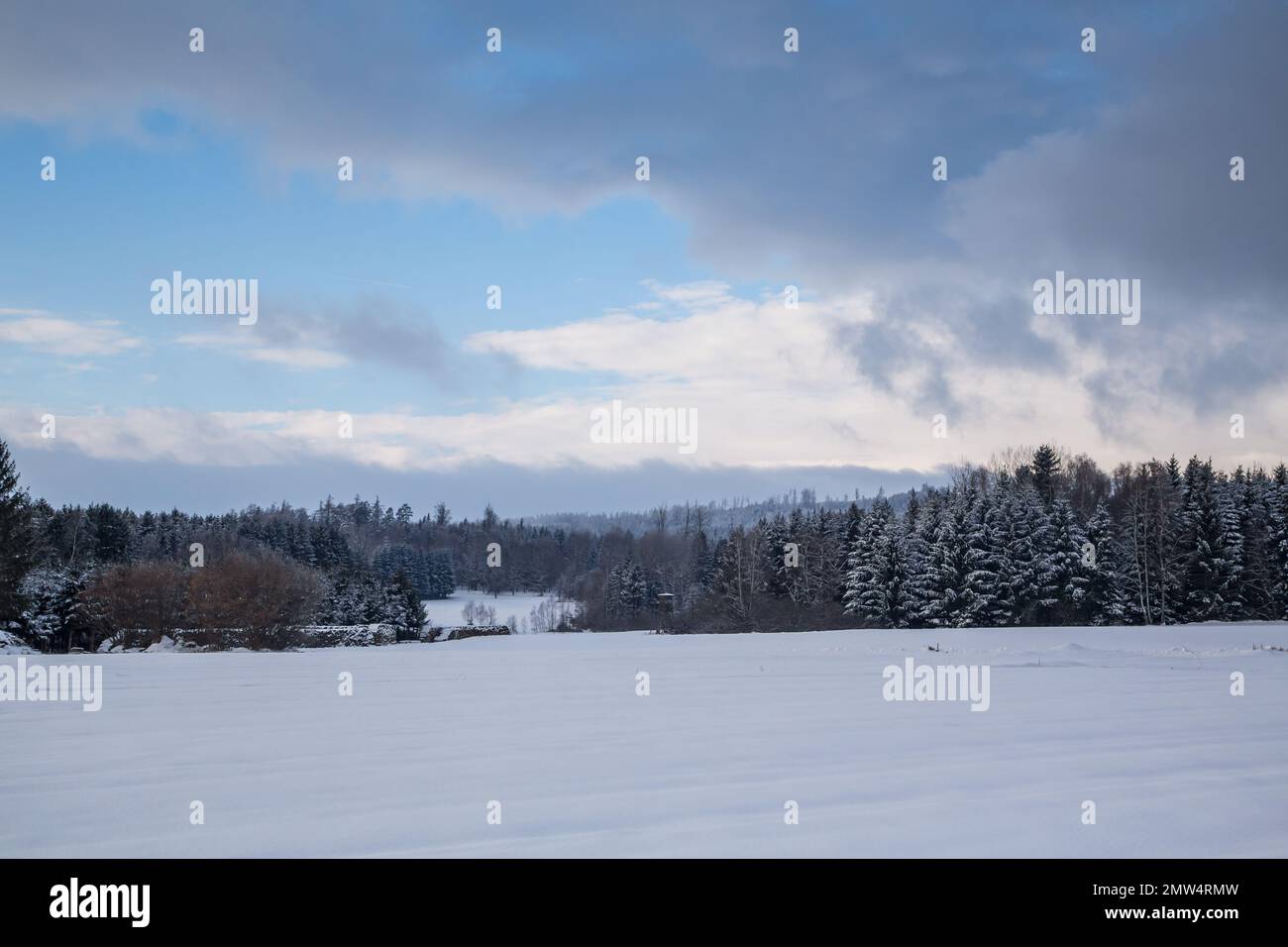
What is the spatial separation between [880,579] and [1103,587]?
994cm

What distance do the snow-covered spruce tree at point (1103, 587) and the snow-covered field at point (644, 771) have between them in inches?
1071

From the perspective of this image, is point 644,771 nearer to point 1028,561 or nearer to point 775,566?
point 1028,561

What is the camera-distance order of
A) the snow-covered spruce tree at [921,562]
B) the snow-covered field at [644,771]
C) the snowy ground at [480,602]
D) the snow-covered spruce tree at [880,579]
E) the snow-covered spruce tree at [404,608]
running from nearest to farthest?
the snow-covered field at [644,771]
the snow-covered spruce tree at [921,562]
the snow-covered spruce tree at [880,579]
the snow-covered spruce tree at [404,608]
the snowy ground at [480,602]

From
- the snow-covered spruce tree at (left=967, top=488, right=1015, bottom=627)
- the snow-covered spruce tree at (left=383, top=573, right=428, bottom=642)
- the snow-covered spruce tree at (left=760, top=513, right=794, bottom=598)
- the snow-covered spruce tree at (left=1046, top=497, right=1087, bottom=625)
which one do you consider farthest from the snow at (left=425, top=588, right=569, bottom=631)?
the snow-covered spruce tree at (left=1046, top=497, right=1087, bottom=625)

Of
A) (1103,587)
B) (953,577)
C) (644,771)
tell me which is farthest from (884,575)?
(644,771)

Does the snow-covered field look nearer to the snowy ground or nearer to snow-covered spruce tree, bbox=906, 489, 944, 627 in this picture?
snow-covered spruce tree, bbox=906, 489, 944, 627

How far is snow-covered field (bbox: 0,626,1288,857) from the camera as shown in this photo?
18.0 ft

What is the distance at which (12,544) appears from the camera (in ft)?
111

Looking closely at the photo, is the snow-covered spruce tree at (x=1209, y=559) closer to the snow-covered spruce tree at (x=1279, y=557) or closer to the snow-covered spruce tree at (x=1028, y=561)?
the snow-covered spruce tree at (x=1279, y=557)

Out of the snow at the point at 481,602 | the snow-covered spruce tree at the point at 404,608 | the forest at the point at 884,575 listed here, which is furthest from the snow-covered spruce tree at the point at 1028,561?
the snow at the point at 481,602

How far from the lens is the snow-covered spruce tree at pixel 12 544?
108 feet

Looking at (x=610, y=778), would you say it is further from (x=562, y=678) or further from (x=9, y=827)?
(x=562, y=678)
